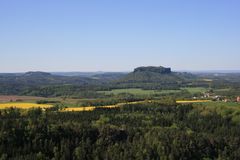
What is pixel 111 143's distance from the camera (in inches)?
6196

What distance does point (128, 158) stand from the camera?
14075 cm

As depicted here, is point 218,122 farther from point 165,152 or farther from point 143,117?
point 165,152

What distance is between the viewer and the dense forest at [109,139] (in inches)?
5674

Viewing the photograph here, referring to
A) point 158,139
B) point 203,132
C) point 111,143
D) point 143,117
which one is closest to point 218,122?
point 203,132

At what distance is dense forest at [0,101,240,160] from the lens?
473 feet

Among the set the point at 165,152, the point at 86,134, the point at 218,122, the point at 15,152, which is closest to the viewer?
the point at 15,152

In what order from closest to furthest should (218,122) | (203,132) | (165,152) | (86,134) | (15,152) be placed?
(15,152) → (165,152) → (86,134) → (203,132) → (218,122)

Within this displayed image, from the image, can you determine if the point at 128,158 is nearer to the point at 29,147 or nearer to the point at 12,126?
the point at 29,147

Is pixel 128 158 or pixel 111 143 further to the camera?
pixel 111 143

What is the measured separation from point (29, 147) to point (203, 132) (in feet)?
235

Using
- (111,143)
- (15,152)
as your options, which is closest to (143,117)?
(111,143)

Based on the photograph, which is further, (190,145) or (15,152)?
(190,145)

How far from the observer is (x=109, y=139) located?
160250mm

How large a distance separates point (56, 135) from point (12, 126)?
→ 15.6 meters
